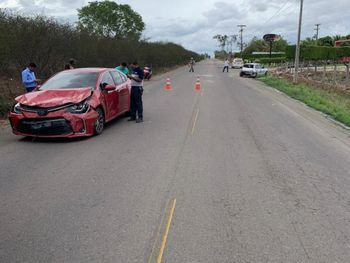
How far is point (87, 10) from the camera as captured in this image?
87.6m

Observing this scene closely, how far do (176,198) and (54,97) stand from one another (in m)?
4.80

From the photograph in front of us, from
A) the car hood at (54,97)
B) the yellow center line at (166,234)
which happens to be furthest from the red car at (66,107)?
the yellow center line at (166,234)

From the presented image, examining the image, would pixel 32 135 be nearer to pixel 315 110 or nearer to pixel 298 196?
pixel 298 196

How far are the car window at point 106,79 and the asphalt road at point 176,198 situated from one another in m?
1.48

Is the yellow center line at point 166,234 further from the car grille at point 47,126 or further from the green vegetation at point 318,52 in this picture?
the green vegetation at point 318,52

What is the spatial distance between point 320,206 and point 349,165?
2.63 m

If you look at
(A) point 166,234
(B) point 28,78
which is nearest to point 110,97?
A: (B) point 28,78

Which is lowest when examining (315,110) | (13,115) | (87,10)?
(315,110)

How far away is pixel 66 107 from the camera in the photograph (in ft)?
29.3

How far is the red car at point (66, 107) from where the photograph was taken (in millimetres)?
8820

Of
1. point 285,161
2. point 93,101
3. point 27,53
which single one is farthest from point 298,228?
point 27,53

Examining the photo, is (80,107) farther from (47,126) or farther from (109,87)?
(109,87)

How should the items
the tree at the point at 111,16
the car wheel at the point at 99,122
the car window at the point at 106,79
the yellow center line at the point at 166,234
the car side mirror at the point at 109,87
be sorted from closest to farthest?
the yellow center line at the point at 166,234, the car wheel at the point at 99,122, the car side mirror at the point at 109,87, the car window at the point at 106,79, the tree at the point at 111,16

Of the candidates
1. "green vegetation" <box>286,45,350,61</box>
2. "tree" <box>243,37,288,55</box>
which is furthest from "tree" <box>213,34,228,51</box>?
"green vegetation" <box>286,45,350,61</box>
